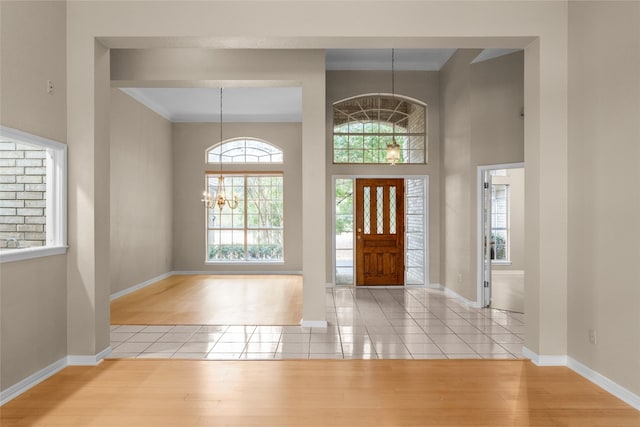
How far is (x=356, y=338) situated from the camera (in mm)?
4285

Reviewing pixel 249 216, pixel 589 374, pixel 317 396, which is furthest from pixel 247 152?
pixel 589 374

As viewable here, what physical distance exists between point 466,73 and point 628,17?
335 cm

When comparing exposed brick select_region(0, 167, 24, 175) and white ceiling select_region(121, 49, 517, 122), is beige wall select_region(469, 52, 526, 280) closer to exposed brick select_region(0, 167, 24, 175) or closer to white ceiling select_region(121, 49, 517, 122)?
white ceiling select_region(121, 49, 517, 122)

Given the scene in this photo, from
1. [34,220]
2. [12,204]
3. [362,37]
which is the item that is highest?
[362,37]

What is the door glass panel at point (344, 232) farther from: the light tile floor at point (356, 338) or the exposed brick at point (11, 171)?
the exposed brick at point (11, 171)

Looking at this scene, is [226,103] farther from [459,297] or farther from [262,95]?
[459,297]

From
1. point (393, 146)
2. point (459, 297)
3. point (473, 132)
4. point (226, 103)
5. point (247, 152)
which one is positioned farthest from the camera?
point (247, 152)

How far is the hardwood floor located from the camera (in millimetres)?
2564

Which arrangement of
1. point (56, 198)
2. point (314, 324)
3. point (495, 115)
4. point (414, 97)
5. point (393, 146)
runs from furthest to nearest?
point (414, 97), point (393, 146), point (495, 115), point (314, 324), point (56, 198)

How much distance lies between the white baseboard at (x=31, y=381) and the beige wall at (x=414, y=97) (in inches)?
177

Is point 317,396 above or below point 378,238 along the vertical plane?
below

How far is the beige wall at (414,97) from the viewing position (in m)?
7.23

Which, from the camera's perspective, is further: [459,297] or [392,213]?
[392,213]

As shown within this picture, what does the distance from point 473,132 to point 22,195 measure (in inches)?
207
